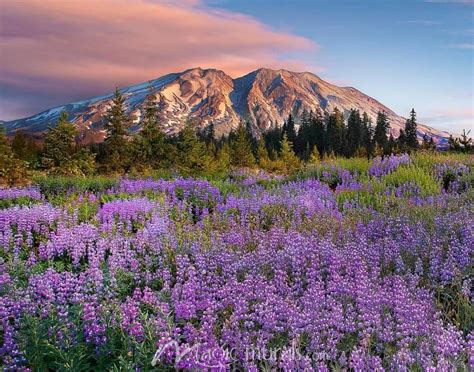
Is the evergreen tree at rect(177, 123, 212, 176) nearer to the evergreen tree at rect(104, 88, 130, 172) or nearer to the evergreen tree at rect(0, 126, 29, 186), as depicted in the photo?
the evergreen tree at rect(104, 88, 130, 172)

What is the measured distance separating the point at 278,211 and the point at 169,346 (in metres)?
5.38

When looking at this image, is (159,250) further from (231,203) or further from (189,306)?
(231,203)


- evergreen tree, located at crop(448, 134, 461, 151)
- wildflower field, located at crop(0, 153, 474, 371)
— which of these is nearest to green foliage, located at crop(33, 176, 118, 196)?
wildflower field, located at crop(0, 153, 474, 371)

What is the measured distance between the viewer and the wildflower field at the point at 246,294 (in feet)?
11.2

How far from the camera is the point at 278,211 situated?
28.0 ft

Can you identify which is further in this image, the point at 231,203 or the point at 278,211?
the point at 231,203

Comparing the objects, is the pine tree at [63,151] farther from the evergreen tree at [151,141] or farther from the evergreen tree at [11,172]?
the evergreen tree at [11,172]

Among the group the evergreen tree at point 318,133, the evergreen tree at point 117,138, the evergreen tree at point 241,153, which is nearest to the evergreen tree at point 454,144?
the evergreen tree at point 117,138

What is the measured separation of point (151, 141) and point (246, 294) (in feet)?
104

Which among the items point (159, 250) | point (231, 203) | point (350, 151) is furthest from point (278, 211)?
point (350, 151)

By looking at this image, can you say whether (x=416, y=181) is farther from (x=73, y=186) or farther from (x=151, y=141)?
(x=151, y=141)

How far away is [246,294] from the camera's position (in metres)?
4.22

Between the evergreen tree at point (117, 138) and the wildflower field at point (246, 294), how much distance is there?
105ft

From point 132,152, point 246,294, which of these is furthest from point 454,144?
point 246,294
